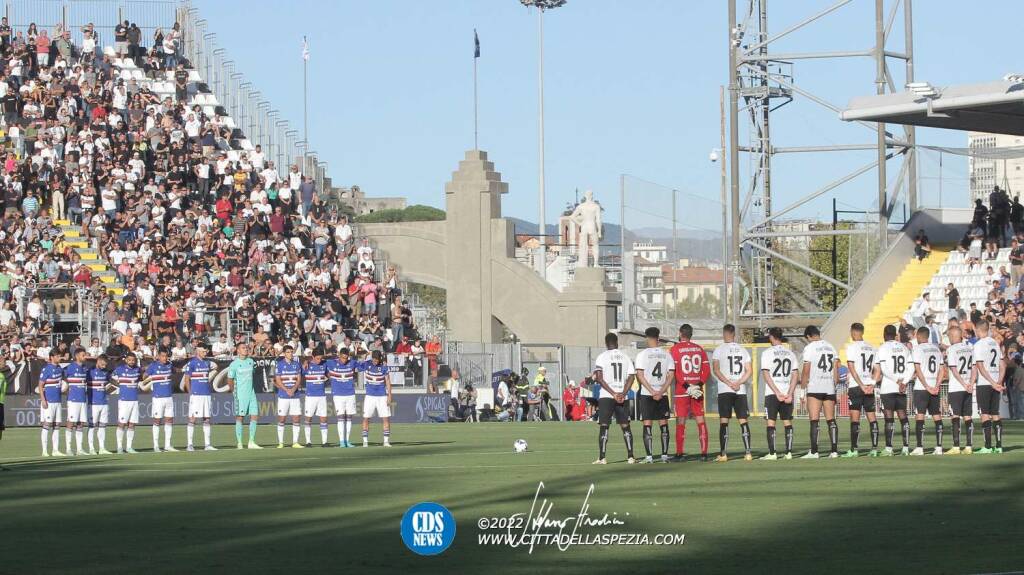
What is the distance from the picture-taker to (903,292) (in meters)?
46.5

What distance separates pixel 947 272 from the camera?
46.2 m

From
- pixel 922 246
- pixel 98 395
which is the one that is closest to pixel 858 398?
pixel 98 395

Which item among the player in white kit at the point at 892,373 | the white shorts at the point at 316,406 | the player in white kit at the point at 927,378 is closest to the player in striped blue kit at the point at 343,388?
the white shorts at the point at 316,406

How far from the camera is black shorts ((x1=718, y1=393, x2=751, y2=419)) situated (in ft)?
78.7

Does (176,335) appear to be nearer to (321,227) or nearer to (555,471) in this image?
(321,227)

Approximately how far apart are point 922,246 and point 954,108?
13417 mm

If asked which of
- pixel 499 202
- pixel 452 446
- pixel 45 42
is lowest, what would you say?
pixel 452 446

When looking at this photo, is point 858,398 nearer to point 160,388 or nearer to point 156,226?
point 160,388

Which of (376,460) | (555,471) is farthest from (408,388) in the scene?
(555,471)

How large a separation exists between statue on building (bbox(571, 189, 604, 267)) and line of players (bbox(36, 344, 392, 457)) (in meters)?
23.6

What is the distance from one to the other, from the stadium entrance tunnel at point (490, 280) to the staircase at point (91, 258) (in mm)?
14056

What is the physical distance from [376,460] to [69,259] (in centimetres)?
2080

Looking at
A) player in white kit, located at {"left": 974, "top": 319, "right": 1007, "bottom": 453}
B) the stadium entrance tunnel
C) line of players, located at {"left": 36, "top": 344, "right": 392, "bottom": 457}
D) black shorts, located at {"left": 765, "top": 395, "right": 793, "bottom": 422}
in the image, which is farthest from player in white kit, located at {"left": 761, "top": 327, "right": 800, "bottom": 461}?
the stadium entrance tunnel

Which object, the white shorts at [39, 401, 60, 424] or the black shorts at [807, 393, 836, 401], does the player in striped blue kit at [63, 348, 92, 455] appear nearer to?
the white shorts at [39, 401, 60, 424]
